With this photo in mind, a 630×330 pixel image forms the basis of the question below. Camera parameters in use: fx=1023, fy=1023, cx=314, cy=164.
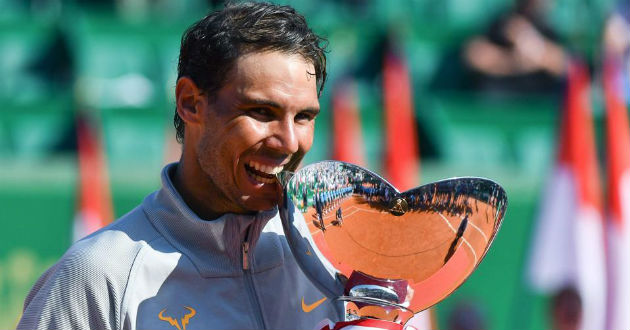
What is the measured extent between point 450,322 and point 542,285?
530 millimetres

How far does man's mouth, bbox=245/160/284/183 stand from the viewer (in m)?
1.71

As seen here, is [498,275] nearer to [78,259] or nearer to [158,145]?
[158,145]

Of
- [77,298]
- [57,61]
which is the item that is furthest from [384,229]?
[57,61]

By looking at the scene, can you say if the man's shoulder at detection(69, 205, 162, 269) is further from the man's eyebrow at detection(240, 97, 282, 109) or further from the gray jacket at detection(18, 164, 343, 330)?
the man's eyebrow at detection(240, 97, 282, 109)

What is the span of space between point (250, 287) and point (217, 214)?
141 millimetres

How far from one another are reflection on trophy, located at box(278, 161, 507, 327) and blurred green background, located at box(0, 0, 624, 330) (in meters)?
3.65

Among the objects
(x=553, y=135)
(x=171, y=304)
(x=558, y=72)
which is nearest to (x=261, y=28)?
(x=171, y=304)

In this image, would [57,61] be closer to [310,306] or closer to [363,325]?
[310,306]

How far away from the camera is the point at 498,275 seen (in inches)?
213

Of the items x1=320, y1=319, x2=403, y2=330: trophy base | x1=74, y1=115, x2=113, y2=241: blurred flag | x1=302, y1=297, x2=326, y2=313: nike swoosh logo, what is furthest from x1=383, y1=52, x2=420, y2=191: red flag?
x1=320, y1=319, x2=403, y2=330: trophy base

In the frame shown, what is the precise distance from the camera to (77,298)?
161cm

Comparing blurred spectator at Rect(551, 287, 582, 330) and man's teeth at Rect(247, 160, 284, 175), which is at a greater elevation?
man's teeth at Rect(247, 160, 284, 175)

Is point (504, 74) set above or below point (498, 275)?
above

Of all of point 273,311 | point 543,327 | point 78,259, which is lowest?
point 543,327
